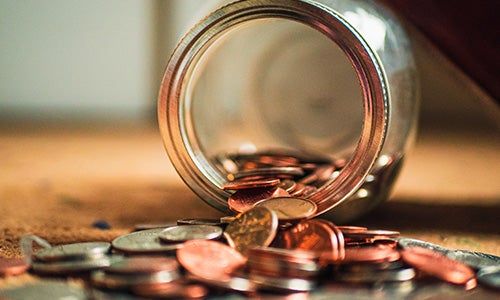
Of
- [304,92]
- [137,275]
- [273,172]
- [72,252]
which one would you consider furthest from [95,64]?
[137,275]

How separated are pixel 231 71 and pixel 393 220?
0.71 meters

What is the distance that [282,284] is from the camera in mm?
638

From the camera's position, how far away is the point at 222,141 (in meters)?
1.67

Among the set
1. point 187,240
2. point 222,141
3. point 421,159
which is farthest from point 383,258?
point 421,159

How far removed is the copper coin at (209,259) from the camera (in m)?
0.66

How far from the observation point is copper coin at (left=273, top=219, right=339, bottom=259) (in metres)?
0.71

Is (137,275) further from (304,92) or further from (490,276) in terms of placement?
(304,92)

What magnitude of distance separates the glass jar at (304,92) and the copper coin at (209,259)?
182 millimetres

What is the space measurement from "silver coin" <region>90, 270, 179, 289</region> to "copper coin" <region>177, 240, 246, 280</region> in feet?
0.09

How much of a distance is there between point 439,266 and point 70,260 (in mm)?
441

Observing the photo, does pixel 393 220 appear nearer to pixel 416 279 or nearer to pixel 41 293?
pixel 416 279


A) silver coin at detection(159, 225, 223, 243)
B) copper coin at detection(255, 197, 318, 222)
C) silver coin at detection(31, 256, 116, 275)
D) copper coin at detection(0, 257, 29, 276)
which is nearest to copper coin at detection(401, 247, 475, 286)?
copper coin at detection(255, 197, 318, 222)

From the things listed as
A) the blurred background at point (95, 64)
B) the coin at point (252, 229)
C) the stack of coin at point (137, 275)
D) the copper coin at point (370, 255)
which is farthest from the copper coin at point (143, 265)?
the blurred background at point (95, 64)

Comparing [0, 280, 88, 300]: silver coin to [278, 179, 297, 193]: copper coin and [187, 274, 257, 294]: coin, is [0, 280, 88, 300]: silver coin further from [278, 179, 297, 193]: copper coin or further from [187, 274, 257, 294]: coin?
[278, 179, 297, 193]: copper coin
